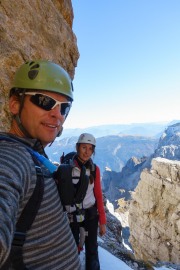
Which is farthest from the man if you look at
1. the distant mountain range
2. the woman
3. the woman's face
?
the distant mountain range

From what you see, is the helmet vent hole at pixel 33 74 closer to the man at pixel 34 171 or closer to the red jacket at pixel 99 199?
the man at pixel 34 171

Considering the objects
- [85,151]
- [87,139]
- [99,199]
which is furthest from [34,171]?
[87,139]

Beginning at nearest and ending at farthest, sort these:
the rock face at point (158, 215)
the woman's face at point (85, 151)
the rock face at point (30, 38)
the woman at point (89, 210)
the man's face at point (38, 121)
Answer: the man's face at point (38, 121) → the woman at point (89, 210) → the woman's face at point (85, 151) → the rock face at point (30, 38) → the rock face at point (158, 215)

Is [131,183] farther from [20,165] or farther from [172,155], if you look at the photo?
[20,165]

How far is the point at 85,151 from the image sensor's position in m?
7.03

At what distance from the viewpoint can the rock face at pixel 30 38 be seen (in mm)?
Answer: 7589

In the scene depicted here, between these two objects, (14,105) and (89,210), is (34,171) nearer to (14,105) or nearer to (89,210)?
(14,105)

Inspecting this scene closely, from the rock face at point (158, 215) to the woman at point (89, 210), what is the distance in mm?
25321

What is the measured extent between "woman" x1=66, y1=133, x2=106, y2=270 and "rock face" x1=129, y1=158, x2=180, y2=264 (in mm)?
25321

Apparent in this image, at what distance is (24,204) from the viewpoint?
1.59m

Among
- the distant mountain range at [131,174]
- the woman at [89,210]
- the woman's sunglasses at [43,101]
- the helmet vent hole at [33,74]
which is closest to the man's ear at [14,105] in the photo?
the woman's sunglasses at [43,101]

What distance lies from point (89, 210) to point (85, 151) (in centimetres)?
170

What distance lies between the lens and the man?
141cm

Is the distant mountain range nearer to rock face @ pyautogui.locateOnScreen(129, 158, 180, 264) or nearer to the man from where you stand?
rock face @ pyautogui.locateOnScreen(129, 158, 180, 264)
